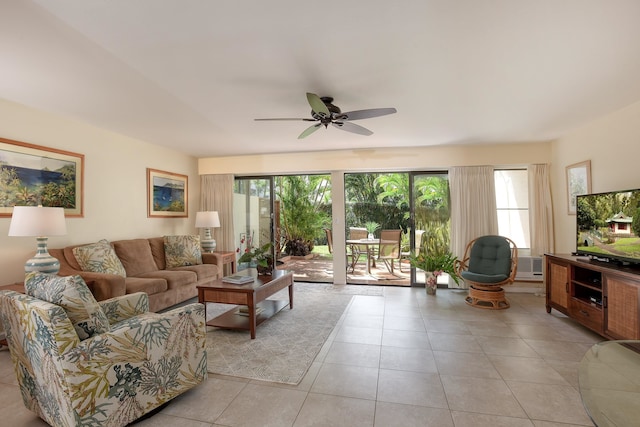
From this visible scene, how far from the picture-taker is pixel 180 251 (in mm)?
4512

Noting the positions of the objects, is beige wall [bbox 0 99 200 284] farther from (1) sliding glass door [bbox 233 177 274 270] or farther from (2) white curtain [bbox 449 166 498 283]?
(2) white curtain [bbox 449 166 498 283]

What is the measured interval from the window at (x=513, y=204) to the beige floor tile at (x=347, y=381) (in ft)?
12.7

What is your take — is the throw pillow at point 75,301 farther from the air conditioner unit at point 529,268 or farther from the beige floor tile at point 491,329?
the air conditioner unit at point 529,268

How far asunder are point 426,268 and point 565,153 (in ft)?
8.39

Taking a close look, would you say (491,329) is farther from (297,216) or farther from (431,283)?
(297,216)

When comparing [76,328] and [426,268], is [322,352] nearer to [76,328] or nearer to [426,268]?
[76,328]

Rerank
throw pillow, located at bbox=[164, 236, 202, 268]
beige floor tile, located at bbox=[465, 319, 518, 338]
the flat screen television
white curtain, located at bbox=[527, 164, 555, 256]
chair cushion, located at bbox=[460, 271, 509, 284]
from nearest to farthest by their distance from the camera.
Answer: the flat screen television < beige floor tile, located at bbox=[465, 319, 518, 338] < chair cushion, located at bbox=[460, 271, 509, 284] < throw pillow, located at bbox=[164, 236, 202, 268] < white curtain, located at bbox=[527, 164, 555, 256]

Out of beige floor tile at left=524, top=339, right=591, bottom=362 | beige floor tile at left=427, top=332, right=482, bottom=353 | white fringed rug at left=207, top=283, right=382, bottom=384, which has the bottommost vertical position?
beige floor tile at left=524, top=339, right=591, bottom=362

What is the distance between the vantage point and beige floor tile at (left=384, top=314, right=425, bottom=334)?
10.7 feet

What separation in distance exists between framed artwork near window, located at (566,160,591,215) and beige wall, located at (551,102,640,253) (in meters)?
0.07

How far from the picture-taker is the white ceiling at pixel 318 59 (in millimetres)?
1664

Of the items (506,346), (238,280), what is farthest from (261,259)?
(506,346)

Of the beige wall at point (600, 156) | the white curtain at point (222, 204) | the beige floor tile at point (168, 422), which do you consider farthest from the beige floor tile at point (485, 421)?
the white curtain at point (222, 204)

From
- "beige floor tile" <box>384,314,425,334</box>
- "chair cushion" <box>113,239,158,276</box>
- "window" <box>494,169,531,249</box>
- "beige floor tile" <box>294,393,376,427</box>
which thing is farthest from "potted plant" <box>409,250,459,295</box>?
"chair cushion" <box>113,239,158,276</box>
